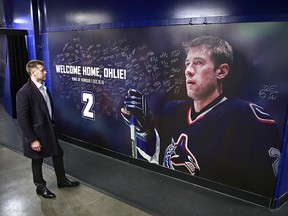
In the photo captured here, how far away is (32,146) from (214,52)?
2218mm

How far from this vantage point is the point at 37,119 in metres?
2.88

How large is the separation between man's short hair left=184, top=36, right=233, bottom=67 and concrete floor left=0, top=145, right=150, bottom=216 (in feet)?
5.98

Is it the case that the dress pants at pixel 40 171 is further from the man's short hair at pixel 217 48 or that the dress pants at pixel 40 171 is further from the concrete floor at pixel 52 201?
the man's short hair at pixel 217 48

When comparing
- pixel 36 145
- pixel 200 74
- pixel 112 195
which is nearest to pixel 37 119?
pixel 36 145

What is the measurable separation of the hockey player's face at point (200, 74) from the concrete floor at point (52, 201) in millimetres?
1479

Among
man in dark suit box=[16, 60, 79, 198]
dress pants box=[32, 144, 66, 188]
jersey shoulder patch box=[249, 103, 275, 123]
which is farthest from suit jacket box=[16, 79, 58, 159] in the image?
jersey shoulder patch box=[249, 103, 275, 123]

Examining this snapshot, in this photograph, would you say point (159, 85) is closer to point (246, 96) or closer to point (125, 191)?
point (246, 96)

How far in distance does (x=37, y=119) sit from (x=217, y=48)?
2102mm

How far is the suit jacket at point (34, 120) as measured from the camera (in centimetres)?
279

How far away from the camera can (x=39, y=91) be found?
2.89 m

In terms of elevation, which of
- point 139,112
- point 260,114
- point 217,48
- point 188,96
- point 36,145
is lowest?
point 36,145

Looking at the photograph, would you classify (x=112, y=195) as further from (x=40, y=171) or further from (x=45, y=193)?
(x=40, y=171)

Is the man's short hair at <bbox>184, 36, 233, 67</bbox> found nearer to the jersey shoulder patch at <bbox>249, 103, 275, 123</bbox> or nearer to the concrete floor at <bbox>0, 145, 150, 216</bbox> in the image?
the jersey shoulder patch at <bbox>249, 103, 275, 123</bbox>
